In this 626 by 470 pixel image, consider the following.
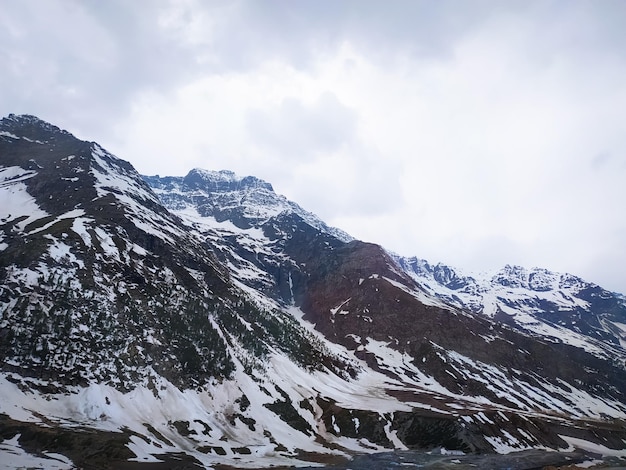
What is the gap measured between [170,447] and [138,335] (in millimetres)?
42082

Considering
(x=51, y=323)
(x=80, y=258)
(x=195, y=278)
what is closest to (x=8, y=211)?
(x=80, y=258)

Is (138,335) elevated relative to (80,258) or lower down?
lower down

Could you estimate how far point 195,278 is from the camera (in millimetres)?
174000

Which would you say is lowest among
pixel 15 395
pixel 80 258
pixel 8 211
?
pixel 15 395

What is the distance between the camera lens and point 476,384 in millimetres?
191000

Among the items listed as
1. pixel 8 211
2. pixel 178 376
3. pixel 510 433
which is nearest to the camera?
pixel 178 376

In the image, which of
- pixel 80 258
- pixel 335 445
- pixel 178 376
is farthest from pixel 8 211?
pixel 335 445

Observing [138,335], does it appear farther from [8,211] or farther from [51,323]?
[8,211]

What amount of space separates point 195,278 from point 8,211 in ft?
244

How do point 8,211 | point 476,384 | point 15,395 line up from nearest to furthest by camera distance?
1. point 15,395
2. point 8,211
3. point 476,384

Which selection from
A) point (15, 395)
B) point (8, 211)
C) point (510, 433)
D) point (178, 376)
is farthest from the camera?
point (8, 211)

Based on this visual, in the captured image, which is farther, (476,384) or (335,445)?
(476,384)

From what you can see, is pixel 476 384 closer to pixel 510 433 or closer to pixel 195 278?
pixel 510 433

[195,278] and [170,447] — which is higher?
[195,278]
